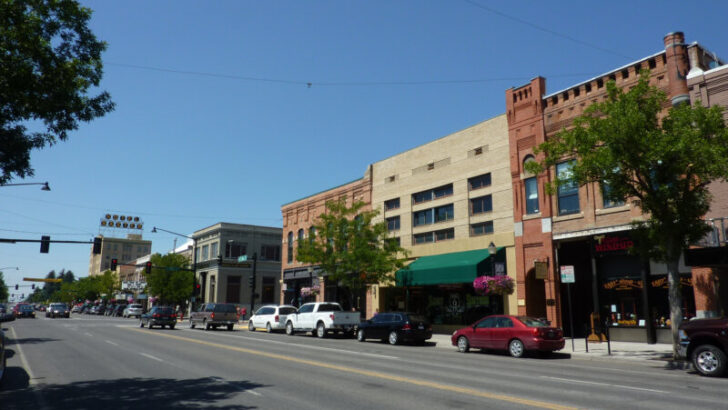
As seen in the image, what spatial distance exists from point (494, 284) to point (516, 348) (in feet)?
24.3

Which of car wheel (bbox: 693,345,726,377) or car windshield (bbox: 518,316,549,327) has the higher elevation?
car windshield (bbox: 518,316,549,327)

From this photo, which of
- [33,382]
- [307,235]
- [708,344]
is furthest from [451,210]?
[33,382]

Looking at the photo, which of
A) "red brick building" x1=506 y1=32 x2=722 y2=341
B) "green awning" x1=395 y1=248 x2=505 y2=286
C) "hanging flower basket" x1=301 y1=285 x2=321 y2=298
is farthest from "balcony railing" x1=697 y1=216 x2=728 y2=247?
"hanging flower basket" x1=301 y1=285 x2=321 y2=298

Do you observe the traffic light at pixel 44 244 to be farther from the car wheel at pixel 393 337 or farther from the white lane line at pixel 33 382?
the car wheel at pixel 393 337

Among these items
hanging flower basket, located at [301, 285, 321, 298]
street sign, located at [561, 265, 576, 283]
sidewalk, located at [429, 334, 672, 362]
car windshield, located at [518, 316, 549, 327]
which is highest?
street sign, located at [561, 265, 576, 283]

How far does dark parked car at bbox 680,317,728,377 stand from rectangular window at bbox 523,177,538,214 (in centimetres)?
1345

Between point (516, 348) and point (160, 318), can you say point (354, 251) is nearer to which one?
point (516, 348)

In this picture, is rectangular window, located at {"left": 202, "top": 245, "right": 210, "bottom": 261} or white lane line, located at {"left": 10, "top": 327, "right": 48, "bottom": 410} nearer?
white lane line, located at {"left": 10, "top": 327, "right": 48, "bottom": 410}

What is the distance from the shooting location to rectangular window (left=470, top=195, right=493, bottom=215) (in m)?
28.6

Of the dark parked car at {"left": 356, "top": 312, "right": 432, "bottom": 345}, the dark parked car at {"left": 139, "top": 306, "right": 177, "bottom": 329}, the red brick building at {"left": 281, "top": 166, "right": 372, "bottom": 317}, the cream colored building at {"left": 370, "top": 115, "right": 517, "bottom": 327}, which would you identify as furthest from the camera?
the red brick building at {"left": 281, "top": 166, "right": 372, "bottom": 317}

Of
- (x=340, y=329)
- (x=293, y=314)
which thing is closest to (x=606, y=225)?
(x=340, y=329)

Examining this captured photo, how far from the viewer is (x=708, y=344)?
1262cm

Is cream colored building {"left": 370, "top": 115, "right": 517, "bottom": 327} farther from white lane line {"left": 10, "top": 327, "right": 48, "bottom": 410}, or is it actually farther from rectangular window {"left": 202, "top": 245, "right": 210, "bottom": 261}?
rectangular window {"left": 202, "top": 245, "right": 210, "bottom": 261}

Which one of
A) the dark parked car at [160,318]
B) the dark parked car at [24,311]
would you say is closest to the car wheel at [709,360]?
the dark parked car at [160,318]
